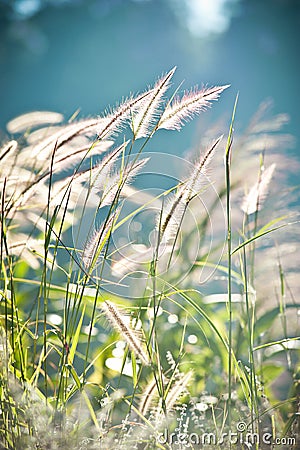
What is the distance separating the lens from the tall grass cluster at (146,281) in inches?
19.5

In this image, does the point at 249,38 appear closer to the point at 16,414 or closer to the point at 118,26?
the point at 118,26

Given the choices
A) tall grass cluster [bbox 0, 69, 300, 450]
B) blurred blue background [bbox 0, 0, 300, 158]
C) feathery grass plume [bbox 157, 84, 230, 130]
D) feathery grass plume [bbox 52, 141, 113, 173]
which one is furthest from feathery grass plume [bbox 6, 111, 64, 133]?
blurred blue background [bbox 0, 0, 300, 158]

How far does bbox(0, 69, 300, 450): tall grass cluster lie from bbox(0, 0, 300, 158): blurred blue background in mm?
591

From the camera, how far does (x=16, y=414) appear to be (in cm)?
52

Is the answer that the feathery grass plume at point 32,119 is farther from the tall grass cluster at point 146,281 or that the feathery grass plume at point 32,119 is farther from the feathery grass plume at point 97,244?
the feathery grass plume at point 97,244

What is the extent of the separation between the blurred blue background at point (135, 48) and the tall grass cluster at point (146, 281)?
0.59 m

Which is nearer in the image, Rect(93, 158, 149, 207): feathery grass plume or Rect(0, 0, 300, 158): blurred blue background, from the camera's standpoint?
Rect(93, 158, 149, 207): feathery grass plume

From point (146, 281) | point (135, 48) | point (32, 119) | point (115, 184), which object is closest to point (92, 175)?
point (115, 184)

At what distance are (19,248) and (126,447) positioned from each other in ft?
0.79

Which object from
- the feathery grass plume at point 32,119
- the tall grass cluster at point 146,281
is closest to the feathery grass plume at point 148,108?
A: the tall grass cluster at point 146,281

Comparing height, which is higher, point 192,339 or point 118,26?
point 118,26

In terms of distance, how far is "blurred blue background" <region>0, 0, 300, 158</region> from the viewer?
152 cm

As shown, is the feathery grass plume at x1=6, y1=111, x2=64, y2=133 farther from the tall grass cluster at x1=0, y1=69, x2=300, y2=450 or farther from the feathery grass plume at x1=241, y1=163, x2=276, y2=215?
the feathery grass plume at x1=241, y1=163, x2=276, y2=215

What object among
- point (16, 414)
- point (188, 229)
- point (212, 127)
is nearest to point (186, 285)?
Answer: point (188, 229)
